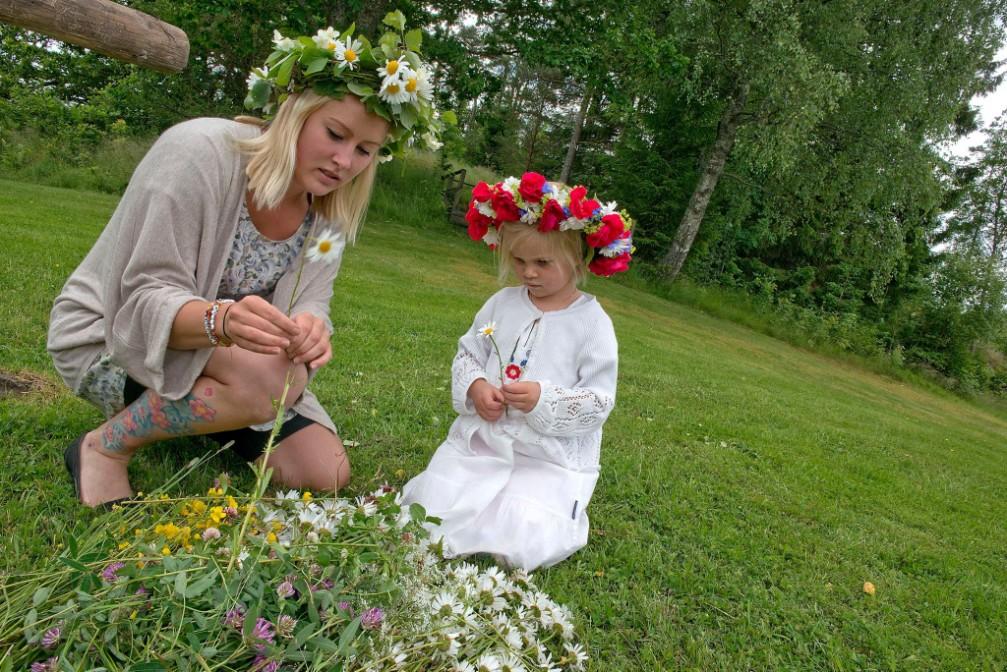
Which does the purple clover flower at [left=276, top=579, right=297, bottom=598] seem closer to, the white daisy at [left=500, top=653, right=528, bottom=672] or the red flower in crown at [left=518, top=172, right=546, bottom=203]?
the white daisy at [left=500, top=653, right=528, bottom=672]

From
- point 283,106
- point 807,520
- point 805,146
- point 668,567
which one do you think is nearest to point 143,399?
point 283,106


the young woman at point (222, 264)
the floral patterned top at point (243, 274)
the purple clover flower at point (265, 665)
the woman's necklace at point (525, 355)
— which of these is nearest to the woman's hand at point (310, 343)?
the young woman at point (222, 264)

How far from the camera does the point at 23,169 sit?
11.4 meters

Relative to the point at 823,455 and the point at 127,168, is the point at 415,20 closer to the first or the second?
the point at 127,168

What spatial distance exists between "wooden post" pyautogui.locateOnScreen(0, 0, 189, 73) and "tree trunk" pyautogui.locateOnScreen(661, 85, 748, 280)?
13436mm

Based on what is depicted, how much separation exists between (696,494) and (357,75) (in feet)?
8.44

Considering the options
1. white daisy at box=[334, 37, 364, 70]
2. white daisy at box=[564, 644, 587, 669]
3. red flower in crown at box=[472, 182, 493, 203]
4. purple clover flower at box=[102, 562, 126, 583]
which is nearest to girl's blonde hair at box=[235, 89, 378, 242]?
white daisy at box=[334, 37, 364, 70]

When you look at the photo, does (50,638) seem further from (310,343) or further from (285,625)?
(310,343)

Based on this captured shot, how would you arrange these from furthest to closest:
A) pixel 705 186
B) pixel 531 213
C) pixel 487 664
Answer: pixel 705 186 < pixel 531 213 < pixel 487 664

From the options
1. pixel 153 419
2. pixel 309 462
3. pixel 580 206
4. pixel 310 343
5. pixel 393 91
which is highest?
pixel 393 91

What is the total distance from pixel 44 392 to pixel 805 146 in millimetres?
13918

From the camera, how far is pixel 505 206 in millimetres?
2572

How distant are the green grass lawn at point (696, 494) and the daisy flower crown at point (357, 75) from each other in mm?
1374

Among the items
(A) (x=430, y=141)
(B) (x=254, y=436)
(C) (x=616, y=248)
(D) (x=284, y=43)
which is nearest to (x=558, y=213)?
(C) (x=616, y=248)
